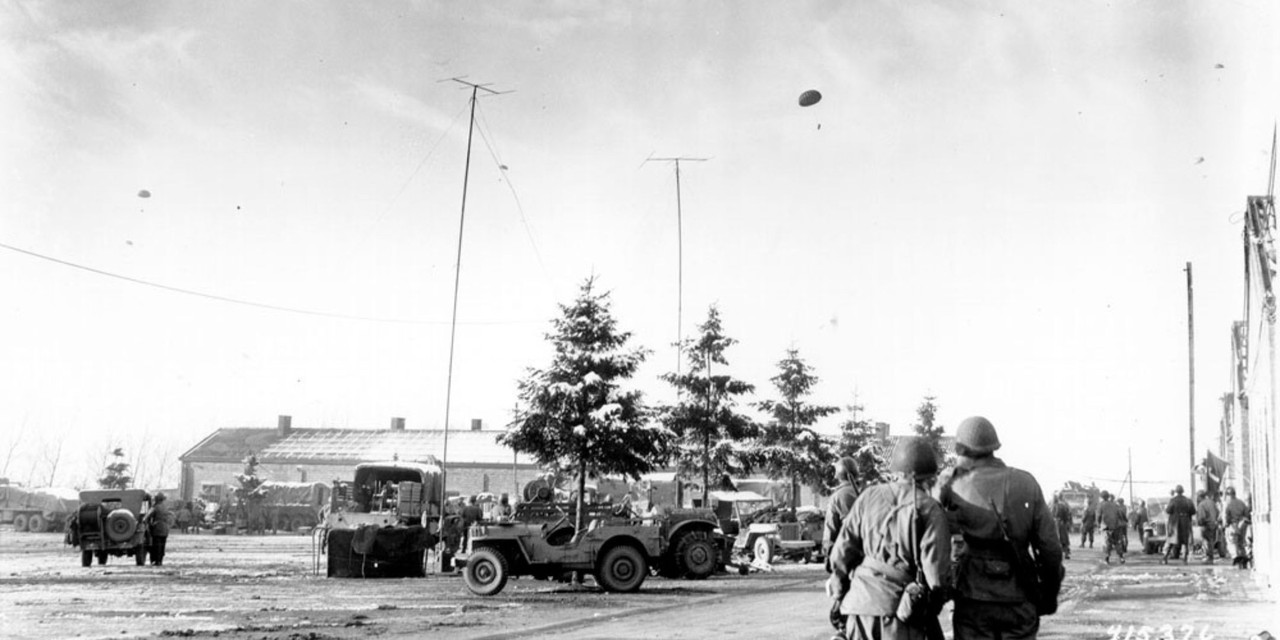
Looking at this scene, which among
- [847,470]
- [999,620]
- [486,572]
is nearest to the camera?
[999,620]

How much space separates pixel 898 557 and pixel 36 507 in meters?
65.0

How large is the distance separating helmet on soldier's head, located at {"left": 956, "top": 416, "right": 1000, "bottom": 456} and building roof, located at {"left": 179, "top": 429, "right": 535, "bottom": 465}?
78286mm

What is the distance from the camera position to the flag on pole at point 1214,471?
30500 mm

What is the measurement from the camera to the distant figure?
25.1 metres

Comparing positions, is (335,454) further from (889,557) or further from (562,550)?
(889,557)

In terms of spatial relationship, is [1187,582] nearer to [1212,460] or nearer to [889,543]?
[1212,460]

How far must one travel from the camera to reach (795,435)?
4362 cm

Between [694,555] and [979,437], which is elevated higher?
A: [979,437]

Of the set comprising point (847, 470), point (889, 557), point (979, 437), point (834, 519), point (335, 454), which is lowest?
point (889, 557)

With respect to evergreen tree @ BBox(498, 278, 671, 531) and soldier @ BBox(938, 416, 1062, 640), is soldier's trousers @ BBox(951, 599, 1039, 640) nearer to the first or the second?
soldier @ BBox(938, 416, 1062, 640)

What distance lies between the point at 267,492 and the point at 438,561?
40509mm

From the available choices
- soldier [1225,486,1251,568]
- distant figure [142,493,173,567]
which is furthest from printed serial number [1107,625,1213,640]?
distant figure [142,493,173,567]

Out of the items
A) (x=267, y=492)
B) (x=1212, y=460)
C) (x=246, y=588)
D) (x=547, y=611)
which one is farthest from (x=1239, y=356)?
(x=267, y=492)

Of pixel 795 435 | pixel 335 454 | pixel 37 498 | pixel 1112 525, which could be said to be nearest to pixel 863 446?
pixel 795 435
